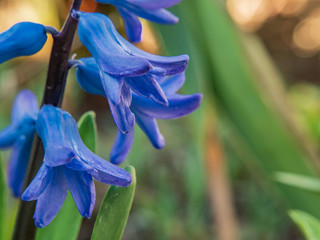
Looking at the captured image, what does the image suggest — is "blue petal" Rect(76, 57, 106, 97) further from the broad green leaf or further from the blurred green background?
the blurred green background

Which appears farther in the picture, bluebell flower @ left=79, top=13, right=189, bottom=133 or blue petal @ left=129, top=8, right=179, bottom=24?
blue petal @ left=129, top=8, right=179, bottom=24

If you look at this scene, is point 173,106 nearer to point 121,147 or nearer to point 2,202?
point 121,147

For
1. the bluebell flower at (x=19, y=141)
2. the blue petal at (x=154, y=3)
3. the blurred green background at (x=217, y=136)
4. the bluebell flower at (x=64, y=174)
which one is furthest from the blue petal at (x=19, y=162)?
the blurred green background at (x=217, y=136)

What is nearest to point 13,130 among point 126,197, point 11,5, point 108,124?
point 126,197

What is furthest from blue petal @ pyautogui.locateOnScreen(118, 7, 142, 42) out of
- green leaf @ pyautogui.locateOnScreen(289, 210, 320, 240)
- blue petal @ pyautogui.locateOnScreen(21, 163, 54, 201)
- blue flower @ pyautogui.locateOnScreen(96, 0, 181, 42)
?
green leaf @ pyautogui.locateOnScreen(289, 210, 320, 240)

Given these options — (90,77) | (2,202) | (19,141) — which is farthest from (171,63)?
(2,202)

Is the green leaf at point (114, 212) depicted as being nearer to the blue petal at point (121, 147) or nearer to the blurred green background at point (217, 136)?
the blue petal at point (121, 147)

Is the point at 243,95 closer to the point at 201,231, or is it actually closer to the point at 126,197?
the point at 201,231

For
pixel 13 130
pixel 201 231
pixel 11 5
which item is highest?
pixel 13 130
